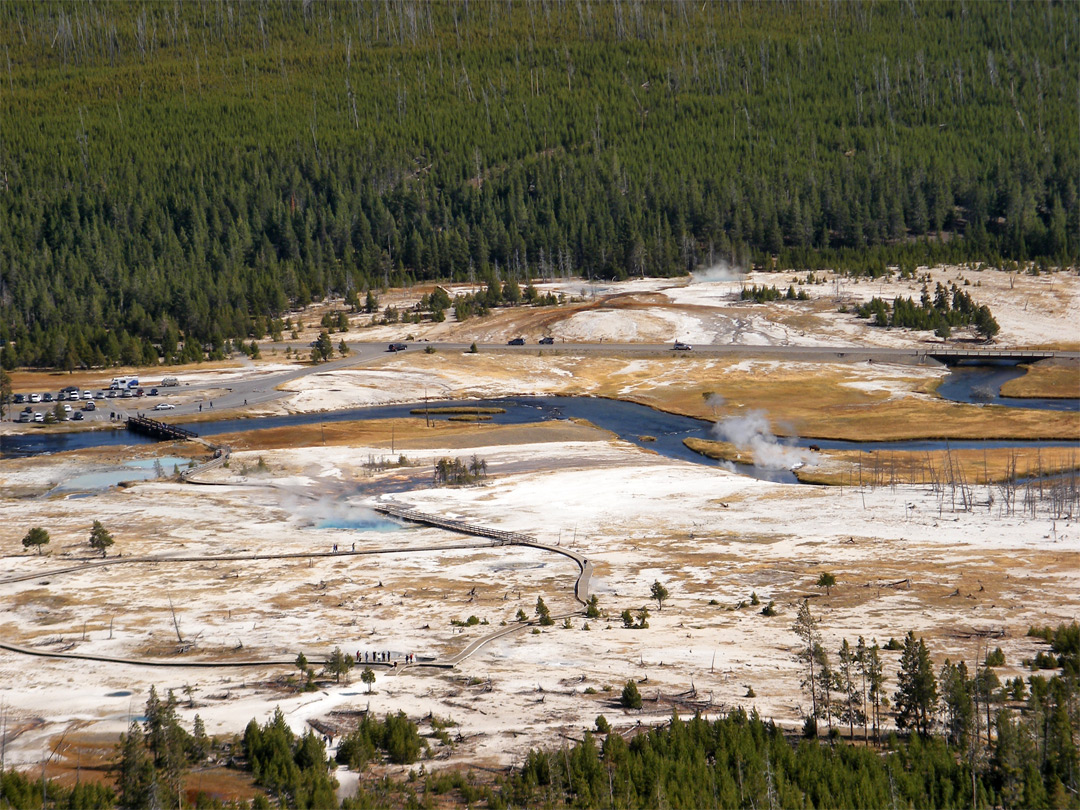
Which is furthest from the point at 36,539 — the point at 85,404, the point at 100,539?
the point at 85,404

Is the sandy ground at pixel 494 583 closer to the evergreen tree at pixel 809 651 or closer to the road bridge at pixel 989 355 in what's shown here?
the evergreen tree at pixel 809 651

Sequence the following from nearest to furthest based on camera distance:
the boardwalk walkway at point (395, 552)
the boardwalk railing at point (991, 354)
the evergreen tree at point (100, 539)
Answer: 1. the boardwalk walkway at point (395, 552)
2. the evergreen tree at point (100, 539)
3. the boardwalk railing at point (991, 354)

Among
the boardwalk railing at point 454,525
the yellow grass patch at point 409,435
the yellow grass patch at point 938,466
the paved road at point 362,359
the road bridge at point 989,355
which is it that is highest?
the paved road at point 362,359

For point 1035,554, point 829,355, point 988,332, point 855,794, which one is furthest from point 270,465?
point 988,332

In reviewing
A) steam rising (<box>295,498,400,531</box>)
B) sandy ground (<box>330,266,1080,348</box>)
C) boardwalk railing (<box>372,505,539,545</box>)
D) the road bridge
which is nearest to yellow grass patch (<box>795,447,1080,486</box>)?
boardwalk railing (<box>372,505,539,545</box>)

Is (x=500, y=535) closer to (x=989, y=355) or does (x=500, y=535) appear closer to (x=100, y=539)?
(x=100, y=539)

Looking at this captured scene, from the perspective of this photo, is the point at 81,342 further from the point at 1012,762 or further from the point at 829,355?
the point at 1012,762

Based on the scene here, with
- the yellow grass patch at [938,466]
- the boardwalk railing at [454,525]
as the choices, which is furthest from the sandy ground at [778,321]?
the boardwalk railing at [454,525]
